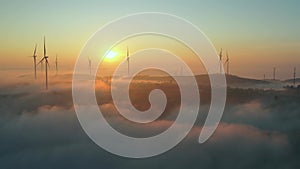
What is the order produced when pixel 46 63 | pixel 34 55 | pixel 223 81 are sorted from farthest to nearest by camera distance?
pixel 223 81 → pixel 34 55 → pixel 46 63

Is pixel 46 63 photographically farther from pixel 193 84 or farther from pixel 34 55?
pixel 193 84

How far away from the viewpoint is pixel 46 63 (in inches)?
5098

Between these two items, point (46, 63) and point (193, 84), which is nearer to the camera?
point (46, 63)

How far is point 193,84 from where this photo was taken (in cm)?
19000

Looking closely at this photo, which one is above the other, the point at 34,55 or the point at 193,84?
the point at 34,55

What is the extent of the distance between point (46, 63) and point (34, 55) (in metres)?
11.2

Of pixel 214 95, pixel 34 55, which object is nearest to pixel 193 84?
pixel 214 95

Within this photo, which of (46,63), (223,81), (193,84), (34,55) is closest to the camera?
(46,63)

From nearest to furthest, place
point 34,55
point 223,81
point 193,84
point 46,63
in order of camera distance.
Answer: point 46,63, point 34,55, point 223,81, point 193,84

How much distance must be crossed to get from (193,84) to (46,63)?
3241 inches

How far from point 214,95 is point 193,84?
41.0ft

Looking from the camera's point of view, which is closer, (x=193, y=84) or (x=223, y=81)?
(x=223, y=81)

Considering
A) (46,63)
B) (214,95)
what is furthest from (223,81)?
(46,63)

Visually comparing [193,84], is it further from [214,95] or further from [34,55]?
[34,55]
